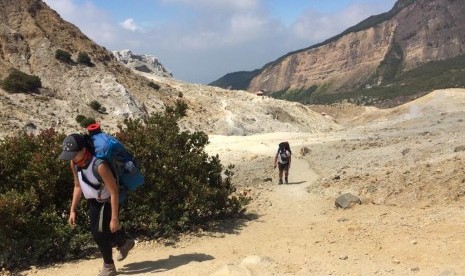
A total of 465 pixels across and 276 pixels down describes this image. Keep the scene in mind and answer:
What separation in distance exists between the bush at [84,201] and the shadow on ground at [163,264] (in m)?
1.21

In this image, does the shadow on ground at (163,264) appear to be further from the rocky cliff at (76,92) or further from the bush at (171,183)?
the rocky cliff at (76,92)

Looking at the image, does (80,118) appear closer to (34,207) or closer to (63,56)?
(63,56)

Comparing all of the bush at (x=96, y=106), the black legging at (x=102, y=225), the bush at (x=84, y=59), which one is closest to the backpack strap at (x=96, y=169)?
the black legging at (x=102, y=225)

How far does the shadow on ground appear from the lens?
7.16 meters

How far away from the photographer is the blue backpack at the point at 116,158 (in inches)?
236

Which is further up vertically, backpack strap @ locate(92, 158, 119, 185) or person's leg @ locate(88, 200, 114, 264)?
backpack strap @ locate(92, 158, 119, 185)

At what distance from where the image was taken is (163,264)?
24.6 ft

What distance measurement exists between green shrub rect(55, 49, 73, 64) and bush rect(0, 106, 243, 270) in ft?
145

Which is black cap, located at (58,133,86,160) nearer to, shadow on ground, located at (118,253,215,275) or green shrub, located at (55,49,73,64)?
shadow on ground, located at (118,253,215,275)

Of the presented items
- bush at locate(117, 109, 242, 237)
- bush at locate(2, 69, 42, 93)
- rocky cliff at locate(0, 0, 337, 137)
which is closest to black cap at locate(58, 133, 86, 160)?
bush at locate(117, 109, 242, 237)

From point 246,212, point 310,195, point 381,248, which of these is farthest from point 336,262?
point 310,195

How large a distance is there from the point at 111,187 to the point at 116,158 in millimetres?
468

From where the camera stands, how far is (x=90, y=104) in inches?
1817

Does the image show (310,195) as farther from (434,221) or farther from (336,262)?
(336,262)
